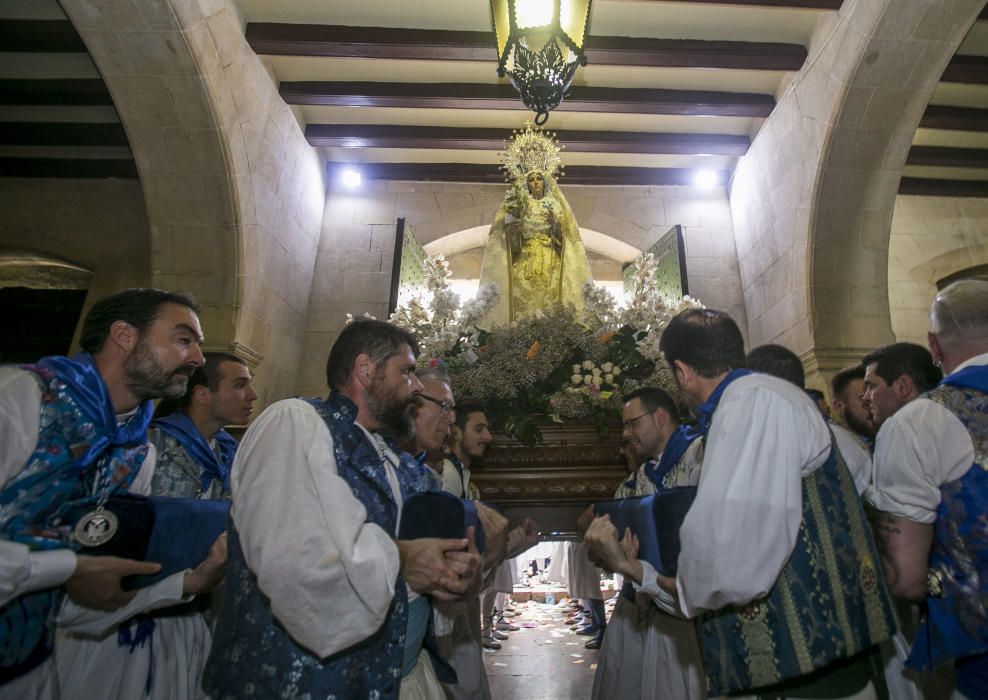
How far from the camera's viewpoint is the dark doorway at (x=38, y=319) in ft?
20.6

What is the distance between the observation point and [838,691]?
54.4 inches

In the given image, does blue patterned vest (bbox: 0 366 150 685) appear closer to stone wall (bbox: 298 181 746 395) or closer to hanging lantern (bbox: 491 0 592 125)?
hanging lantern (bbox: 491 0 592 125)

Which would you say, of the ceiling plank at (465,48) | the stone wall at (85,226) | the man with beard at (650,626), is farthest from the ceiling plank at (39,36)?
the man with beard at (650,626)

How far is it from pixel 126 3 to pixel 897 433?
497cm

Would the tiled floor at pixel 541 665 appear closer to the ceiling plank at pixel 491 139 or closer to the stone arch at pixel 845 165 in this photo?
the stone arch at pixel 845 165

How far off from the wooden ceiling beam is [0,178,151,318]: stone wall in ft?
28.8

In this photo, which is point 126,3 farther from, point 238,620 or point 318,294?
point 238,620

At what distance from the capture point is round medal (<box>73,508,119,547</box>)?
56.2 inches

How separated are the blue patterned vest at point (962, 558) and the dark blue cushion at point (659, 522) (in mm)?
695

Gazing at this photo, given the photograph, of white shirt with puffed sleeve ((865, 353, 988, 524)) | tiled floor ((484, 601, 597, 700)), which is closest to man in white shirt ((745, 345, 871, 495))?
white shirt with puffed sleeve ((865, 353, 988, 524))

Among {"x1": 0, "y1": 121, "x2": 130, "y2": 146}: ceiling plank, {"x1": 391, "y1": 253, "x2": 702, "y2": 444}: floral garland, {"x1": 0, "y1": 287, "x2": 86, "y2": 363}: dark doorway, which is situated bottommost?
{"x1": 391, "y1": 253, "x2": 702, "y2": 444}: floral garland

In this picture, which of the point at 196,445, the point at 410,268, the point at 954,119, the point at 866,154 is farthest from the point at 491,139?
the point at 196,445

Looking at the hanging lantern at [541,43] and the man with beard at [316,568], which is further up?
the hanging lantern at [541,43]

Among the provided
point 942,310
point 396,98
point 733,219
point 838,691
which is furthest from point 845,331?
point 396,98
